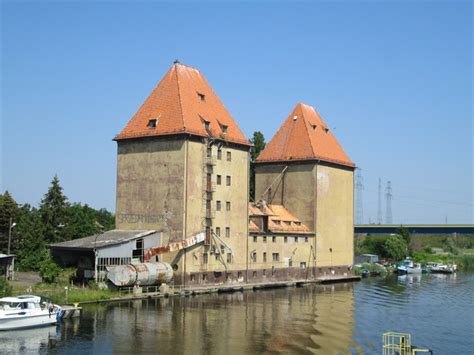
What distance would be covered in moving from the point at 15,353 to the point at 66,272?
1045 inches

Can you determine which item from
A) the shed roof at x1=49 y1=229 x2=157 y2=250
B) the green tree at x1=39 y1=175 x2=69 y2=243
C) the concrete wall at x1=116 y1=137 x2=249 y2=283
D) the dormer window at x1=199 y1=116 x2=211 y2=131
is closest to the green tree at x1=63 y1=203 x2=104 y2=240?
the green tree at x1=39 y1=175 x2=69 y2=243

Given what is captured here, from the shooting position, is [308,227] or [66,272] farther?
[308,227]

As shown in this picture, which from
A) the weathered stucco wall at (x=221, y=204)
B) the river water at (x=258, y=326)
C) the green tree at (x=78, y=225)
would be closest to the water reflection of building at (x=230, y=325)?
the river water at (x=258, y=326)

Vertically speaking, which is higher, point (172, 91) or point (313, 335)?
point (172, 91)

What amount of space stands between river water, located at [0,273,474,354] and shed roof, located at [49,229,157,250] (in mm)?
7134

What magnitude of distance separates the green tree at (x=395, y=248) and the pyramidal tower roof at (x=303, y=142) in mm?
42642

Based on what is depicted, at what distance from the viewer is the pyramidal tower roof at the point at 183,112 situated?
6712 cm

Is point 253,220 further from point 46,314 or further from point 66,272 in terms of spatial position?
point 46,314

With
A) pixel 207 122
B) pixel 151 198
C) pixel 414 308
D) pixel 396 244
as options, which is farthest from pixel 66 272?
pixel 396 244

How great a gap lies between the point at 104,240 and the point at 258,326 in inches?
847

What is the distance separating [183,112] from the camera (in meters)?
67.1

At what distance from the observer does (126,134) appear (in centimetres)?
6969

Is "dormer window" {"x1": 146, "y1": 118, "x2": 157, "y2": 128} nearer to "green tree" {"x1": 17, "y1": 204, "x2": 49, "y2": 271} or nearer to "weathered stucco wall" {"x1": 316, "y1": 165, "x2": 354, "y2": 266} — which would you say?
"green tree" {"x1": 17, "y1": 204, "x2": 49, "y2": 271}

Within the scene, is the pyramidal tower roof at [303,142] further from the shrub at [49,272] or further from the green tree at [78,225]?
the shrub at [49,272]
